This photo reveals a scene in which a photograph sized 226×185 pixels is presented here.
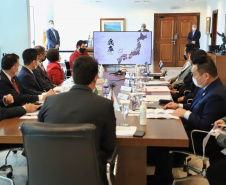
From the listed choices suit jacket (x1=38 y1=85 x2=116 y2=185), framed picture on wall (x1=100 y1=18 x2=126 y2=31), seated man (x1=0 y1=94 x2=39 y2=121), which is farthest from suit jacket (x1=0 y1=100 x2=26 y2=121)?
framed picture on wall (x1=100 y1=18 x2=126 y2=31)

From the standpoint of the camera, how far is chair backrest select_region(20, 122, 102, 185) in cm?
165

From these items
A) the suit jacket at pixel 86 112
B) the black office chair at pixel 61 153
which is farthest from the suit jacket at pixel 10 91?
the black office chair at pixel 61 153

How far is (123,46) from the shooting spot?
5.85 meters

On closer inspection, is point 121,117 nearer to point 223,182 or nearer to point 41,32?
point 223,182

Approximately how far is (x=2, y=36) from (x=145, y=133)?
A: 6.22 meters

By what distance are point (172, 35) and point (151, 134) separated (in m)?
12.7

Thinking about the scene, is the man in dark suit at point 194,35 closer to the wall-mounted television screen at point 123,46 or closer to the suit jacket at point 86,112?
the wall-mounted television screen at point 123,46

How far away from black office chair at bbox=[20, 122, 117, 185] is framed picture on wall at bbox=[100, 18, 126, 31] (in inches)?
519

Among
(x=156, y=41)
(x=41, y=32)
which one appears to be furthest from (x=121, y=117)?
(x=156, y=41)

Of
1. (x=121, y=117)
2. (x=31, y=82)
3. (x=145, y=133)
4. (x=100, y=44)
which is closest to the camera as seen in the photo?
(x=145, y=133)

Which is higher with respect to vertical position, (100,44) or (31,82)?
(100,44)

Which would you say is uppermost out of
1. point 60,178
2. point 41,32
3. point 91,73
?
point 41,32

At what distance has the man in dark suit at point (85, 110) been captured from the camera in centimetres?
184

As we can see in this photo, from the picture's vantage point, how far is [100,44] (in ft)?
19.3
